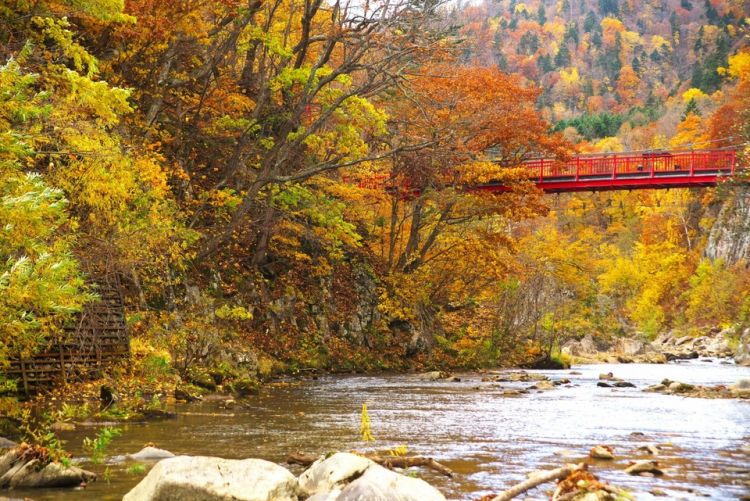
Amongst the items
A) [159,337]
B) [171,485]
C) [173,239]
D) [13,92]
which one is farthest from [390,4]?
[171,485]

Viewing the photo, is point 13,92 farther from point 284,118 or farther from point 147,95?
point 284,118

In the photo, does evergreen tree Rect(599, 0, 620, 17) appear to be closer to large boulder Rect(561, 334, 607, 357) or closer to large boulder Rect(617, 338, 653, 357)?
large boulder Rect(617, 338, 653, 357)

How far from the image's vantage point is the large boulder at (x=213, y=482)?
18.0 feet

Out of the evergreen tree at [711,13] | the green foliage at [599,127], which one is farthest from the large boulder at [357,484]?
the evergreen tree at [711,13]

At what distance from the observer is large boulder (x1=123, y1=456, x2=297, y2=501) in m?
5.48

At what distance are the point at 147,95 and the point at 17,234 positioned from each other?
1201 cm

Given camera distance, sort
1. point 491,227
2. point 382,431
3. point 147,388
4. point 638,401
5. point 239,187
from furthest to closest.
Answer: point 491,227
point 239,187
point 638,401
point 147,388
point 382,431

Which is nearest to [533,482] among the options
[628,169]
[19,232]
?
[19,232]

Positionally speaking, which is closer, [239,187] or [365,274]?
[239,187]

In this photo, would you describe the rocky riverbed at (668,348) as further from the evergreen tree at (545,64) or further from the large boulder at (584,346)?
the evergreen tree at (545,64)

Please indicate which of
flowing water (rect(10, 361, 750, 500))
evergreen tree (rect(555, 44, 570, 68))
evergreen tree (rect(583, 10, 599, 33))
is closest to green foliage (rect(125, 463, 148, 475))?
flowing water (rect(10, 361, 750, 500))

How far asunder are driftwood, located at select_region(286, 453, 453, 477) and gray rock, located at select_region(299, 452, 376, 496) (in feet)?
3.45

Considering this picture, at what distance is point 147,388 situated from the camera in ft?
40.9

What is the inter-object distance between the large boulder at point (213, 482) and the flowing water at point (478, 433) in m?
0.75
